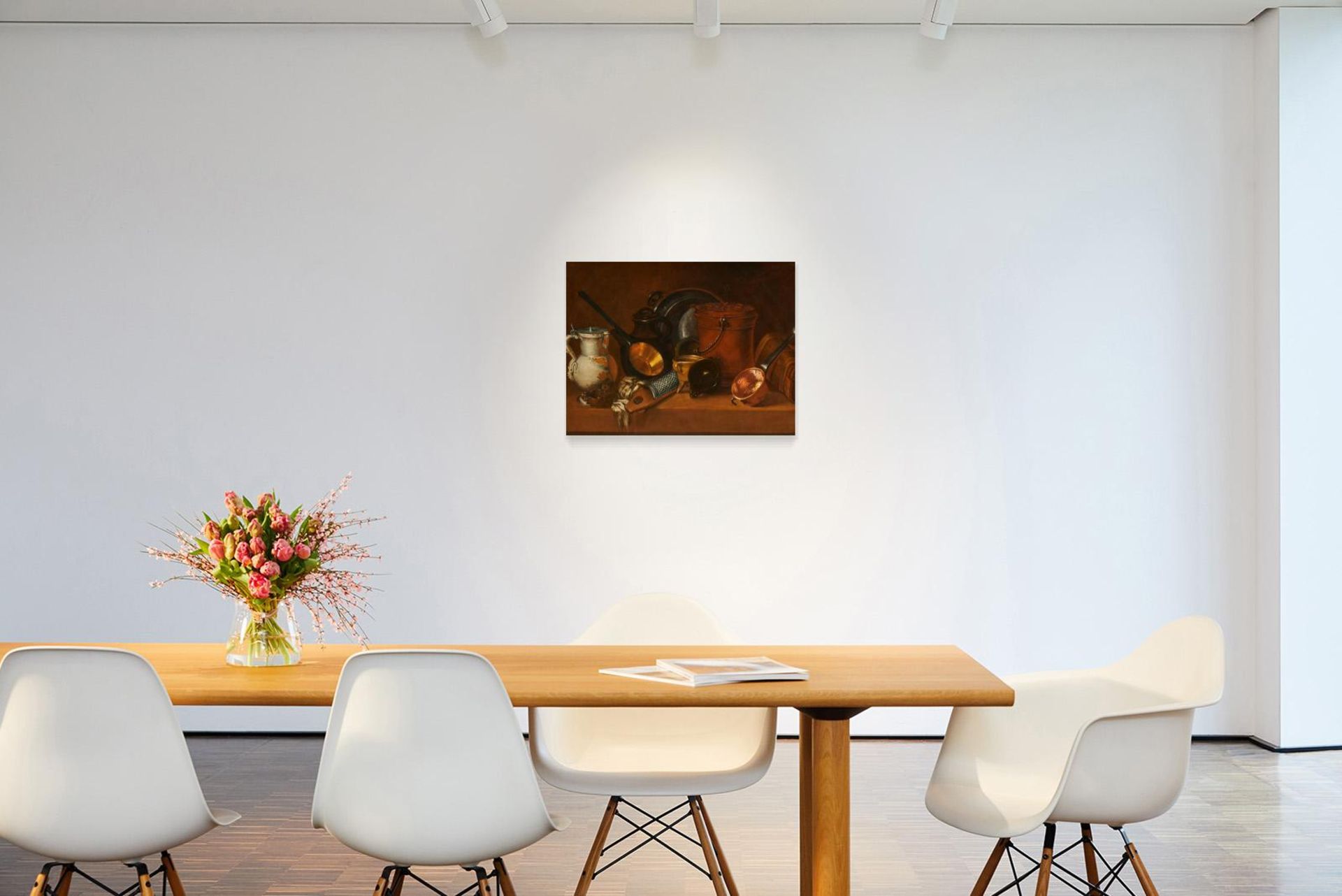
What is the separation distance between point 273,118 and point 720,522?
2545 mm

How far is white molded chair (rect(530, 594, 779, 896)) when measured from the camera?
2.57 metres

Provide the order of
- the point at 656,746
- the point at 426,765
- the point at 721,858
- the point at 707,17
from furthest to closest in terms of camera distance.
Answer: the point at 707,17, the point at 656,746, the point at 721,858, the point at 426,765

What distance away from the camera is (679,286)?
4703 mm

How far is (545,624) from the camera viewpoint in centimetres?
472

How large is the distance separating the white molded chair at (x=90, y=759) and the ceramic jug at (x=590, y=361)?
2788 mm

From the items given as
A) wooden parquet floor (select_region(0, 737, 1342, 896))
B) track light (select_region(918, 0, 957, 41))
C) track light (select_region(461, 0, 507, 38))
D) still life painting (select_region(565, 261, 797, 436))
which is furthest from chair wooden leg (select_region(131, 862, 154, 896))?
track light (select_region(918, 0, 957, 41))

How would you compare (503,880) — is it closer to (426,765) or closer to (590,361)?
(426,765)

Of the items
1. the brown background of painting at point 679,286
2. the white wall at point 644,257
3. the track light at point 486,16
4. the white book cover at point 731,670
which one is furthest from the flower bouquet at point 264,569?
the track light at point 486,16

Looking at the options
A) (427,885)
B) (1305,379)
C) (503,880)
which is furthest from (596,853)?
(1305,379)

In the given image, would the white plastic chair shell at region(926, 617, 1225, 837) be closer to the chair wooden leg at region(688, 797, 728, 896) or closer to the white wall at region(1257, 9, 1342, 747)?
the chair wooden leg at region(688, 797, 728, 896)

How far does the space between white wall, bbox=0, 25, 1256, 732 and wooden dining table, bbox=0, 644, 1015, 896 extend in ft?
7.01

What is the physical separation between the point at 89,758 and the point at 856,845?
219 cm

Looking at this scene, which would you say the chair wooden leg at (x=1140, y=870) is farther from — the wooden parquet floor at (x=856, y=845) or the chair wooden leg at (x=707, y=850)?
the chair wooden leg at (x=707, y=850)

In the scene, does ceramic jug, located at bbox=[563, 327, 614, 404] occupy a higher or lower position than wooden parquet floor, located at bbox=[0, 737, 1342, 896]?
higher
